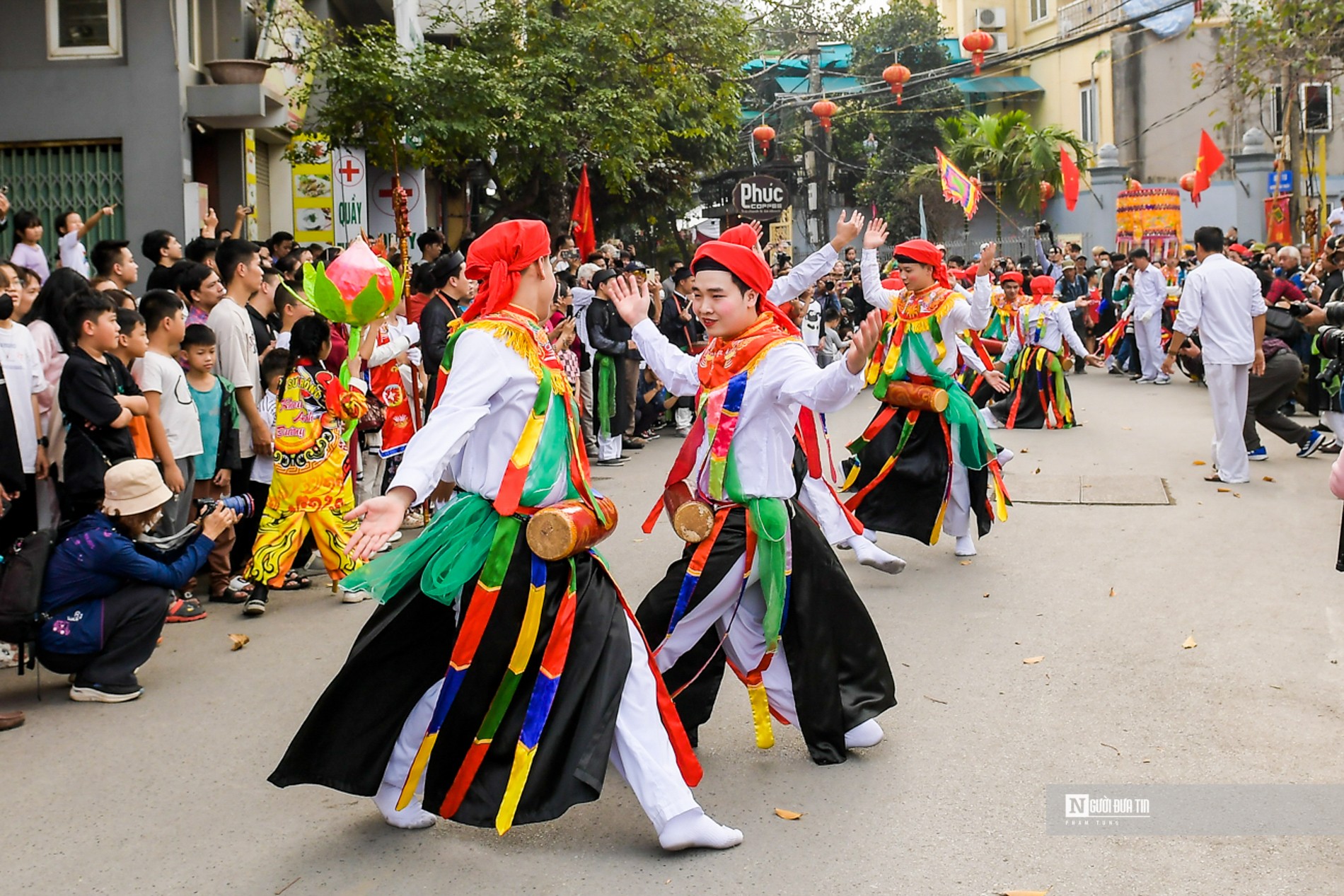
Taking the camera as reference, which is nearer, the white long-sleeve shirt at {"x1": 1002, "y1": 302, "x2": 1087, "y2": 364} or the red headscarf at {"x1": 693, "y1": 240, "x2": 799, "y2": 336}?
the red headscarf at {"x1": 693, "y1": 240, "x2": 799, "y2": 336}

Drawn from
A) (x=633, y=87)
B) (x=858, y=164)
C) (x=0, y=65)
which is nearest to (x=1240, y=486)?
(x=633, y=87)

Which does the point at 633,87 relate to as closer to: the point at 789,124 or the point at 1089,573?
the point at 1089,573

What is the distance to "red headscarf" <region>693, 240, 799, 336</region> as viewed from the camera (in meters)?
4.73

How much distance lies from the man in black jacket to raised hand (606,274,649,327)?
25.8 feet

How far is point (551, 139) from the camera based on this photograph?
16172 millimetres

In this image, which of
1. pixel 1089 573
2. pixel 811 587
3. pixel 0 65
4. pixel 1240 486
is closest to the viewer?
pixel 811 587

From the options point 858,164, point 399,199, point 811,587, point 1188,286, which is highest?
point 858,164

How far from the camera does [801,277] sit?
6754 mm

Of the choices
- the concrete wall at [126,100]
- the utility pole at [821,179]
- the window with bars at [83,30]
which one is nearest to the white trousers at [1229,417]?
the concrete wall at [126,100]

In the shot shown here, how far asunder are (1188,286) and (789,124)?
3304cm

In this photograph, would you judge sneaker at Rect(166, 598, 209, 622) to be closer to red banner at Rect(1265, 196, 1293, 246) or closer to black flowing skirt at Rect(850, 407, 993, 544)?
black flowing skirt at Rect(850, 407, 993, 544)

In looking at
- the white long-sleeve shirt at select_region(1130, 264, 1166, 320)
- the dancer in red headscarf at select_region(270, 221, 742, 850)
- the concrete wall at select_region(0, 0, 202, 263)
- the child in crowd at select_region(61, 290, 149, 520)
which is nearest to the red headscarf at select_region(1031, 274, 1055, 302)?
the white long-sleeve shirt at select_region(1130, 264, 1166, 320)

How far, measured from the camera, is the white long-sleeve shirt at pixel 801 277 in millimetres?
6691

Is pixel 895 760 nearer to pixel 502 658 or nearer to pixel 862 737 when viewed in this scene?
pixel 862 737
